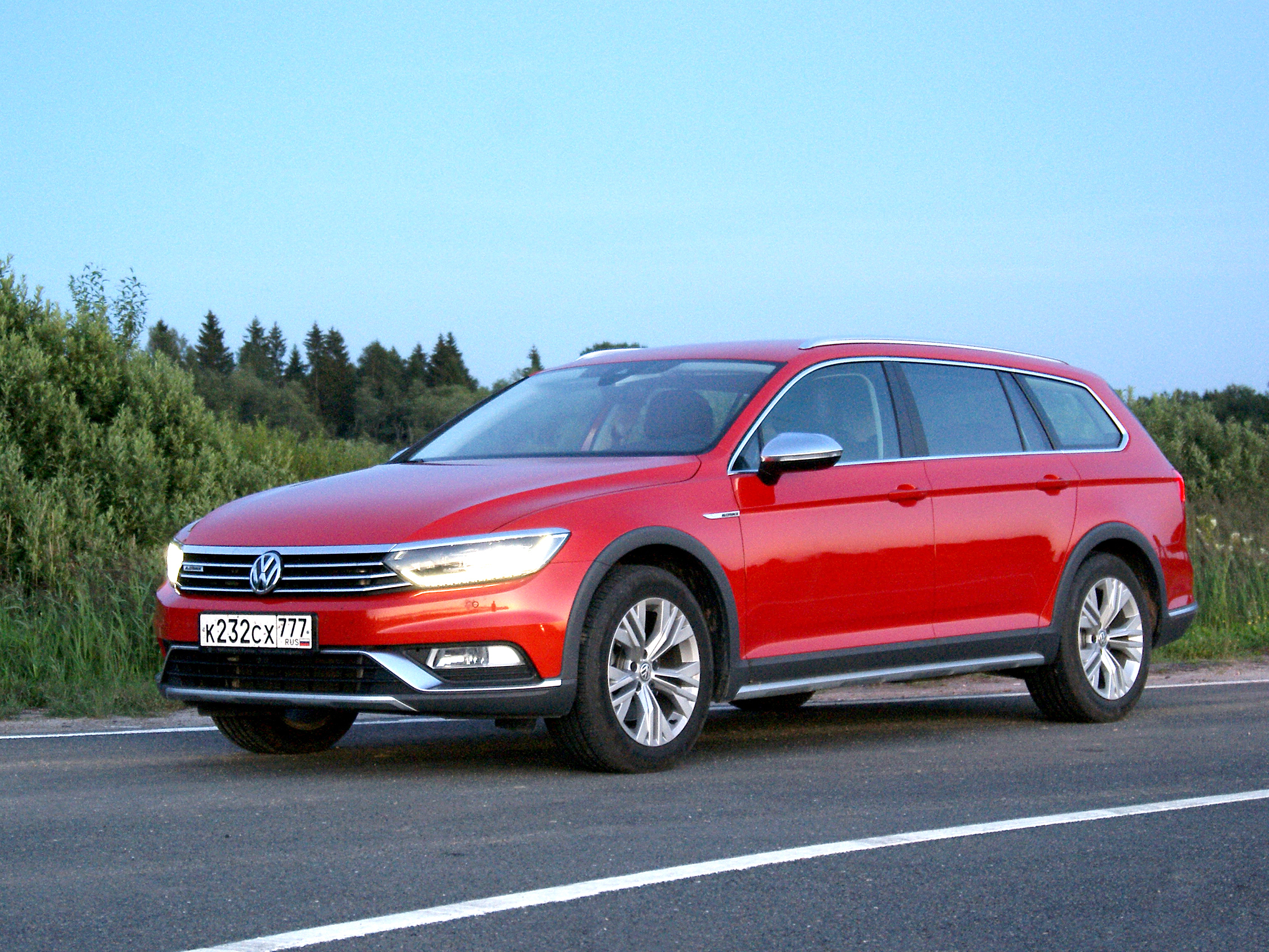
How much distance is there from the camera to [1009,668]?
8609 mm

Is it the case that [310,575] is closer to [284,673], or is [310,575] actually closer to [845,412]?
[284,673]

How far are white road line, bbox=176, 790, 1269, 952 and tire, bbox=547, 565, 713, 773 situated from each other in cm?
154

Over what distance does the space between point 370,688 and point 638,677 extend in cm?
106

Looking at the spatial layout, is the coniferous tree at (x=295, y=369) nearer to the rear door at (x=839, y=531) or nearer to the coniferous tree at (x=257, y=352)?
the coniferous tree at (x=257, y=352)

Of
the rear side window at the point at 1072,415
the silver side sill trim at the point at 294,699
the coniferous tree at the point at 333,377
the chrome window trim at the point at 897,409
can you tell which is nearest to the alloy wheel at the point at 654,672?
the chrome window trim at the point at 897,409

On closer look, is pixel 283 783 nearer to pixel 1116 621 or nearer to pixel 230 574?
pixel 230 574

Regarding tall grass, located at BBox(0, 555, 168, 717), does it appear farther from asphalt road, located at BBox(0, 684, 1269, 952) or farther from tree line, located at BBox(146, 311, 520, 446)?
tree line, located at BBox(146, 311, 520, 446)

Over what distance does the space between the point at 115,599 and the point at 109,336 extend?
9265 mm

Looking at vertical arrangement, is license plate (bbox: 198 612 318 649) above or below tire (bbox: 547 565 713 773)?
above

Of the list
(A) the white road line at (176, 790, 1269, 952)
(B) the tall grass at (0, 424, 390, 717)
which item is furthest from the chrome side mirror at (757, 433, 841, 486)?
(B) the tall grass at (0, 424, 390, 717)

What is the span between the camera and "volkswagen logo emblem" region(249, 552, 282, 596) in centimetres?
666

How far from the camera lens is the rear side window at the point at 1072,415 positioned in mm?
9148

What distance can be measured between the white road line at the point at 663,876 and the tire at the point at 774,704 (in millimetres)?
3590

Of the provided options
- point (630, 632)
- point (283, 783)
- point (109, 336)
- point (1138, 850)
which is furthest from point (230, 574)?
point (109, 336)
